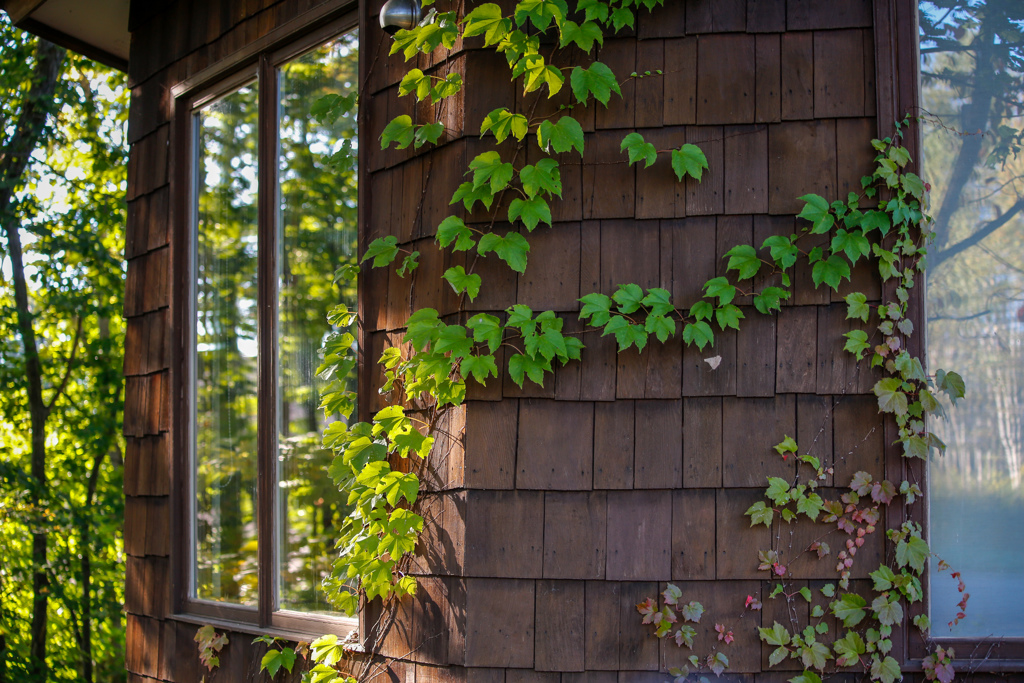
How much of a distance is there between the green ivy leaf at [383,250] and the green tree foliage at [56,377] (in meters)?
3.84

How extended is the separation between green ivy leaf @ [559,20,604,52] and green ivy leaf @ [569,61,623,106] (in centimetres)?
5

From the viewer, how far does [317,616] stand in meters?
2.49

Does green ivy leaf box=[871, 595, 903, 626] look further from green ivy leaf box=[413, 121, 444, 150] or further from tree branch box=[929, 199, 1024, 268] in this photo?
green ivy leaf box=[413, 121, 444, 150]

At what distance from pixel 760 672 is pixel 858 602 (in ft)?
0.95

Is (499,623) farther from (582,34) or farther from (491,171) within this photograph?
(582,34)

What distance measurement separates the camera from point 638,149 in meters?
1.94

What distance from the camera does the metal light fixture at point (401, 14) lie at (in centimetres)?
215

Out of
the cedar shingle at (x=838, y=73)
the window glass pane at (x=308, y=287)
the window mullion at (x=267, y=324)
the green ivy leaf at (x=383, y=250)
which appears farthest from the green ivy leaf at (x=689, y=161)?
the window mullion at (x=267, y=324)

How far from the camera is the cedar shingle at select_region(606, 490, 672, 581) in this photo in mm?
1906

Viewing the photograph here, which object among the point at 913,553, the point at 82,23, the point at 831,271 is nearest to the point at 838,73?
the point at 831,271

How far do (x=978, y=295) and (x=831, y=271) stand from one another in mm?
434

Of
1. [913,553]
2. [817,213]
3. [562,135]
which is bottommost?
[913,553]

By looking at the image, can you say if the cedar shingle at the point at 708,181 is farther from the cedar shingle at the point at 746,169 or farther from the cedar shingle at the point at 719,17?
the cedar shingle at the point at 719,17

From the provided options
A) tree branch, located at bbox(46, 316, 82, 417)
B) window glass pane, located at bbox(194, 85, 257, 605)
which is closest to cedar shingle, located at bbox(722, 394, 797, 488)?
window glass pane, located at bbox(194, 85, 257, 605)
